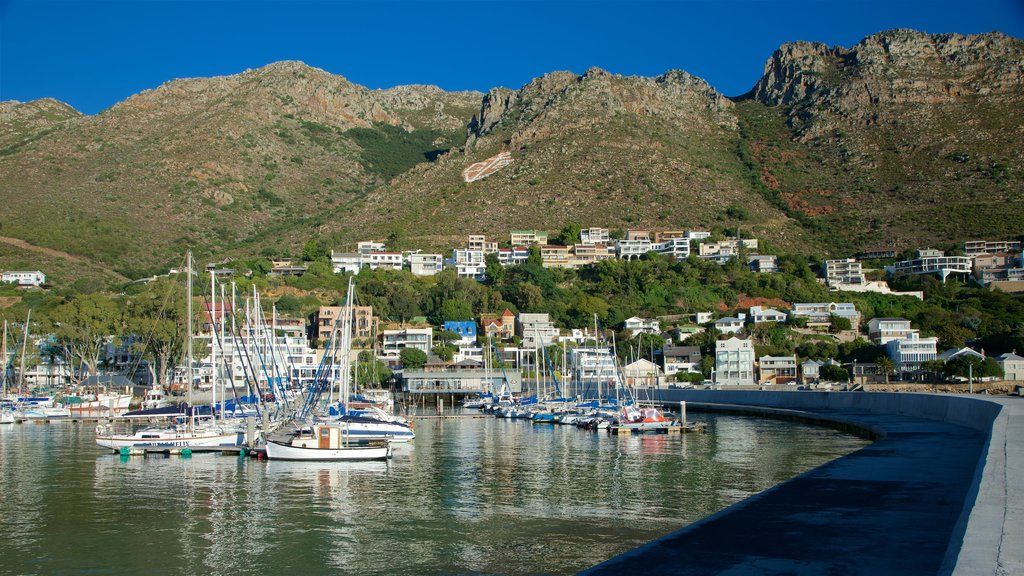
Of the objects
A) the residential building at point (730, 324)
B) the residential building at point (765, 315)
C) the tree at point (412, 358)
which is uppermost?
the residential building at point (765, 315)

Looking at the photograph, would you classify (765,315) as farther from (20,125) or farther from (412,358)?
(20,125)

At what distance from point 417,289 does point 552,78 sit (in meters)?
74.8

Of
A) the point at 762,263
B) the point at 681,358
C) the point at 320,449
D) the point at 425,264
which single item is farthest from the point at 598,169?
the point at 320,449

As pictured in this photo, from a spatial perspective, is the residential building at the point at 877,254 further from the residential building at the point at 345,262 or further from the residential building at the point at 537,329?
the residential building at the point at 345,262

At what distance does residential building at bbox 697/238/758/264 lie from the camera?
412 feet

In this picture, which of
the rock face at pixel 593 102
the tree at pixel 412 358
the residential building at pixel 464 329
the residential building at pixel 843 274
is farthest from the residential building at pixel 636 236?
the tree at pixel 412 358

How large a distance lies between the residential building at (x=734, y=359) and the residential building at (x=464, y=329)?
27456mm

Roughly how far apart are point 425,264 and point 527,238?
Answer: 15.4m

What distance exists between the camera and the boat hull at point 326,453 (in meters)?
35.2

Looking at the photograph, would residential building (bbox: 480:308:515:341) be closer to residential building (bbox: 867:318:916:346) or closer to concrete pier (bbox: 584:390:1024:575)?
residential building (bbox: 867:318:916:346)

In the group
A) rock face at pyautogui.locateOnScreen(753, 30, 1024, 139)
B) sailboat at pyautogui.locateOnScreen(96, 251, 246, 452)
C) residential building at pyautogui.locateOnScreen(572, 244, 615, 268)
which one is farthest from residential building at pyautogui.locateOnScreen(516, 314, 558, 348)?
rock face at pyautogui.locateOnScreen(753, 30, 1024, 139)

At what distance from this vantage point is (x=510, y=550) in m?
18.6

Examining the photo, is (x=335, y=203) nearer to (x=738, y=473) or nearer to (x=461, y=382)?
(x=461, y=382)

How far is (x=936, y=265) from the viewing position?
404ft
